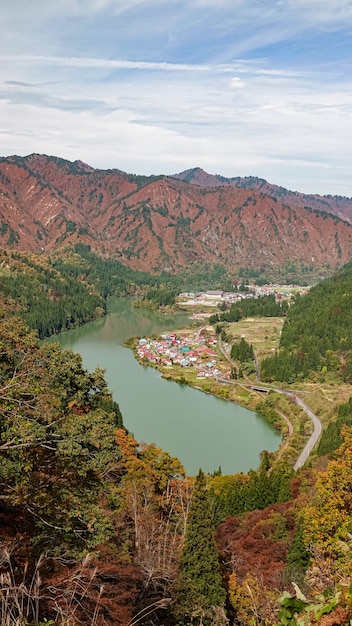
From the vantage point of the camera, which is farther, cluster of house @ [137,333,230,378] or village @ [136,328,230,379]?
cluster of house @ [137,333,230,378]

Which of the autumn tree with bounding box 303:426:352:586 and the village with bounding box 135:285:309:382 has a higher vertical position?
the autumn tree with bounding box 303:426:352:586

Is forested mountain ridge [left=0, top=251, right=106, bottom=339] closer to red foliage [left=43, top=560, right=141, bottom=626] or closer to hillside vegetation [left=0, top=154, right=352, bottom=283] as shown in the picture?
hillside vegetation [left=0, top=154, right=352, bottom=283]

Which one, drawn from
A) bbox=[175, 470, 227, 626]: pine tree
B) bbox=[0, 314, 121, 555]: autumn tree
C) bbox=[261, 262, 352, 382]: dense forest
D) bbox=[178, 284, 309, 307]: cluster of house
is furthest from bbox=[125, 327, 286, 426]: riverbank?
bbox=[178, 284, 309, 307]: cluster of house

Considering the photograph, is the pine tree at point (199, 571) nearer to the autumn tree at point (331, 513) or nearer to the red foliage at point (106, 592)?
the red foliage at point (106, 592)

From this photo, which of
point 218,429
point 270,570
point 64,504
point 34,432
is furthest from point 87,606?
point 218,429

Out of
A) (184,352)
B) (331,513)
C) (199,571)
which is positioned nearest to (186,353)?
(184,352)

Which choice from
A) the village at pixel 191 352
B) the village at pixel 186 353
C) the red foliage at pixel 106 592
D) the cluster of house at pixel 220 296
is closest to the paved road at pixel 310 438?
the village at pixel 191 352

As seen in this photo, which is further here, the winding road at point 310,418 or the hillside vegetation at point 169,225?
the hillside vegetation at point 169,225
